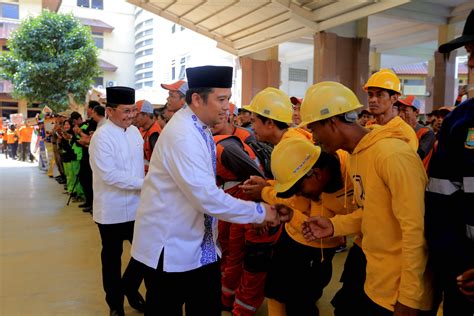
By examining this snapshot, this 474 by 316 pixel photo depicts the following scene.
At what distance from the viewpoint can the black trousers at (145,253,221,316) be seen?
84.0 inches

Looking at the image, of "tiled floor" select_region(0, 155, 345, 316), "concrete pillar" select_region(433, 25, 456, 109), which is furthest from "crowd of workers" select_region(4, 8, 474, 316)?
"concrete pillar" select_region(433, 25, 456, 109)

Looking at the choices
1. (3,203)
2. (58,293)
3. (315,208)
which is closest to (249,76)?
(3,203)

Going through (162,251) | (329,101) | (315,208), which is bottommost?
(162,251)

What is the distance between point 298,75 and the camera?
22.5m

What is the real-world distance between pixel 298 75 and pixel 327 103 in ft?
69.7

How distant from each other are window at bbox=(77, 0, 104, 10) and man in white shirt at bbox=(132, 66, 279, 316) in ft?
121

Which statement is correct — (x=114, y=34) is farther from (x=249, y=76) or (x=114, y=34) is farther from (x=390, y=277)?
(x=390, y=277)

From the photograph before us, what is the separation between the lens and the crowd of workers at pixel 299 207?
155cm

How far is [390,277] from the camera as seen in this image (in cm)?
171

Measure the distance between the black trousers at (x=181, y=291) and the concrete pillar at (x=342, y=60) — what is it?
10.6 meters

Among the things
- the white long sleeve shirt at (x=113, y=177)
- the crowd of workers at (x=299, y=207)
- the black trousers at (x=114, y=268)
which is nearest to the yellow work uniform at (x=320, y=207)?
the crowd of workers at (x=299, y=207)

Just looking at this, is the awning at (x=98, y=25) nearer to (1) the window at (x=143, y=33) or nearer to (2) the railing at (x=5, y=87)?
(1) the window at (x=143, y=33)

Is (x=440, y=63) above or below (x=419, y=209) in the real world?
above

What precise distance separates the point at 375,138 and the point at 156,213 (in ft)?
3.71
